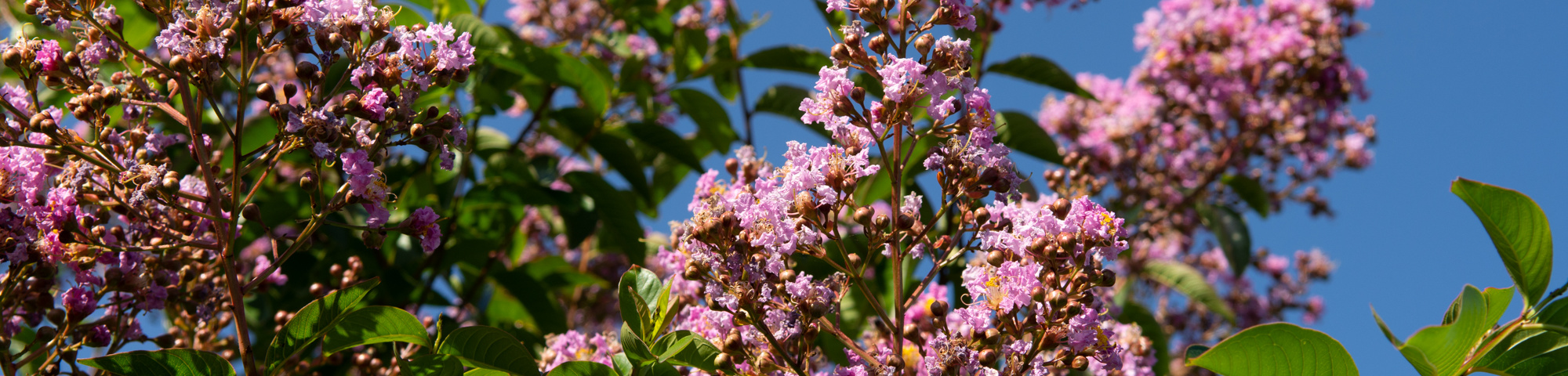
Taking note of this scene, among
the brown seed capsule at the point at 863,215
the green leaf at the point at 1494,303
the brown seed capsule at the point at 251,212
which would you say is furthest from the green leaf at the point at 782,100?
the green leaf at the point at 1494,303

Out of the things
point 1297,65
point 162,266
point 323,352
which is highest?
point 1297,65

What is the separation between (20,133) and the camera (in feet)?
4.88

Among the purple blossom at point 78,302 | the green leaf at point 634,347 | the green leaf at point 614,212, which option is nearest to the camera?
the green leaf at point 634,347

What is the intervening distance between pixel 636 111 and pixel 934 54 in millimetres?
2099

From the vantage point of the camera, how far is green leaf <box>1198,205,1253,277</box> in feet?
12.6

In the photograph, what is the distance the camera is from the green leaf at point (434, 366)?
1343 mm

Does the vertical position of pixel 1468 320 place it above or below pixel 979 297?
below

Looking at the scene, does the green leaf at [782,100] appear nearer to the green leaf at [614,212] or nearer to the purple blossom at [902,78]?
the green leaf at [614,212]

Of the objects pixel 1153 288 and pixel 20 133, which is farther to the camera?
pixel 1153 288

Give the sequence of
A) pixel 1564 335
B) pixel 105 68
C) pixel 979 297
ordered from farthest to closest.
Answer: pixel 105 68, pixel 979 297, pixel 1564 335

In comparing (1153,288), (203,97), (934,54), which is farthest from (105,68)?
(1153,288)

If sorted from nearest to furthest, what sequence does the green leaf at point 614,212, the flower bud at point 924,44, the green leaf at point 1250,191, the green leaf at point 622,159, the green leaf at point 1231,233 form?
1. the flower bud at point 924,44
2. the green leaf at point 614,212
3. the green leaf at point 622,159
4. the green leaf at point 1231,233
5. the green leaf at point 1250,191

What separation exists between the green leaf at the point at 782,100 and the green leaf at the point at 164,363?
2.04m

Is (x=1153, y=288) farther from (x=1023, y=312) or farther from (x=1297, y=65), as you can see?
(x=1023, y=312)
